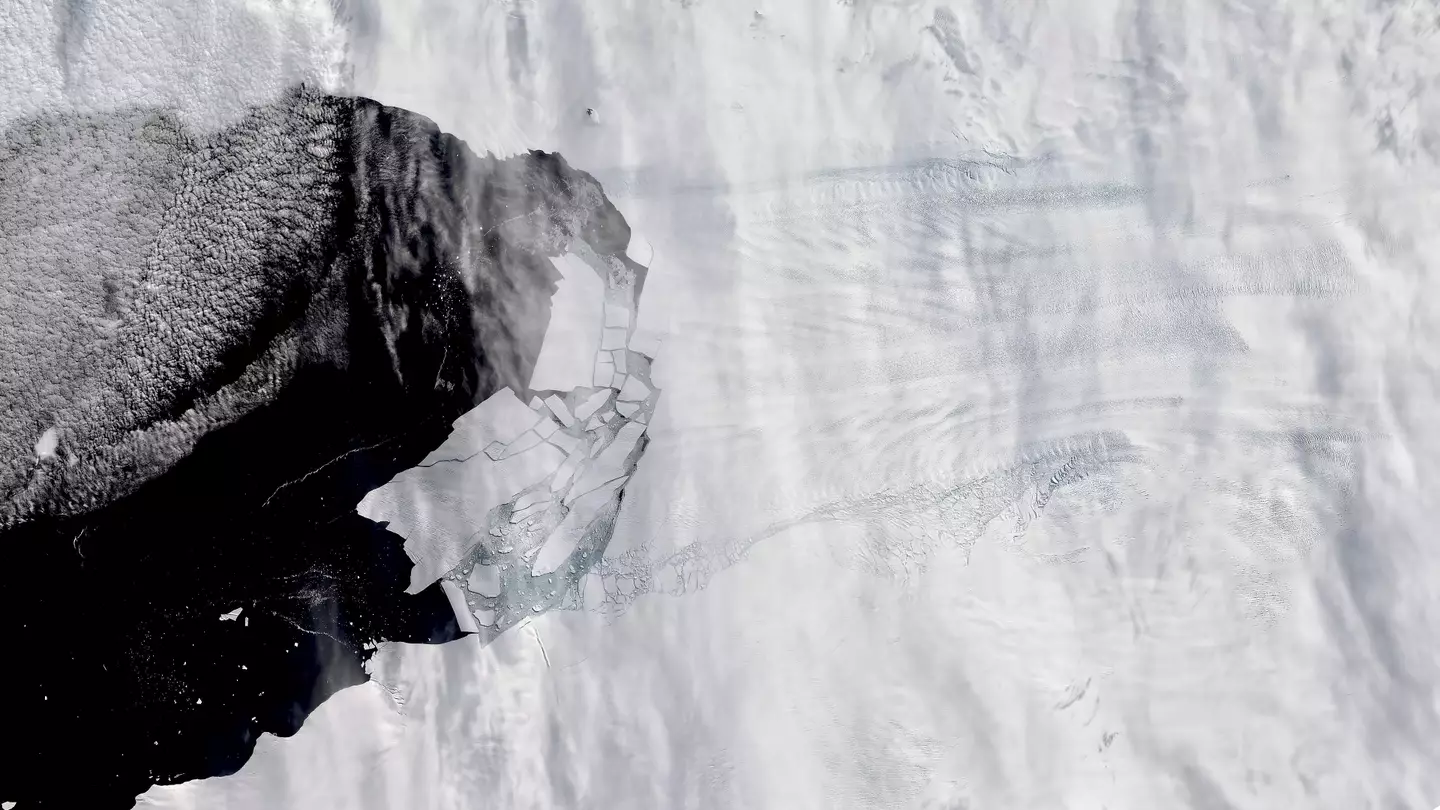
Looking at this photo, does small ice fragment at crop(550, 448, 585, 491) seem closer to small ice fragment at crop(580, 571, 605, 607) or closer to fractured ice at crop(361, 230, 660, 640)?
fractured ice at crop(361, 230, 660, 640)

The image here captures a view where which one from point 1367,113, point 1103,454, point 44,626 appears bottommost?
point 44,626

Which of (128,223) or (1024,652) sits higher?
(128,223)

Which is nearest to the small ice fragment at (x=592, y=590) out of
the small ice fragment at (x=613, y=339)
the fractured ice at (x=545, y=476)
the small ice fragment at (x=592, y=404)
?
the fractured ice at (x=545, y=476)

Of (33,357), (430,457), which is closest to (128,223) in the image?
(33,357)

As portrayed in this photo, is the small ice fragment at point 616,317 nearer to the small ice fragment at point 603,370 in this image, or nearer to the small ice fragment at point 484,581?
the small ice fragment at point 603,370

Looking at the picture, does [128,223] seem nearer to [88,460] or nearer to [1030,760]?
[88,460]

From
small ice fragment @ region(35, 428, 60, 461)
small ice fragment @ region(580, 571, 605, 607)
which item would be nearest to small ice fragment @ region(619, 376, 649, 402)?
small ice fragment @ region(580, 571, 605, 607)
